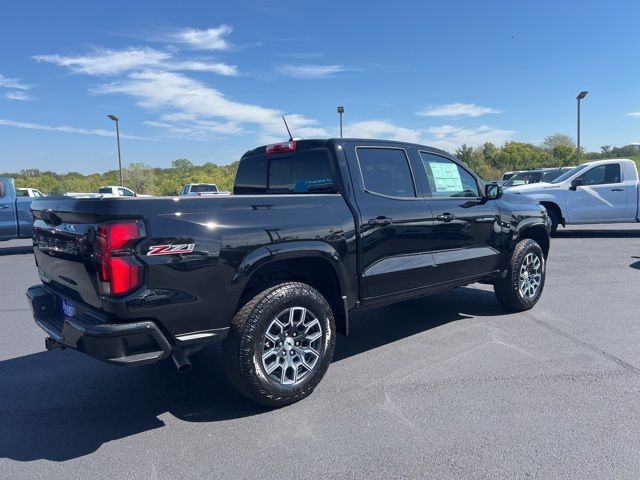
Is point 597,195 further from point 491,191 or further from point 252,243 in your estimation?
point 252,243

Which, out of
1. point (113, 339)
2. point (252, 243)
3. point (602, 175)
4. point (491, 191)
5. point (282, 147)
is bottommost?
point (113, 339)

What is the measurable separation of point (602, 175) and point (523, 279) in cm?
922

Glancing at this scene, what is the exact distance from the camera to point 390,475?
9.18ft

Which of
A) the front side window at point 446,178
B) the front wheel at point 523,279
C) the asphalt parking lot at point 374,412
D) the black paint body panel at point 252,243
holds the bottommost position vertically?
the asphalt parking lot at point 374,412

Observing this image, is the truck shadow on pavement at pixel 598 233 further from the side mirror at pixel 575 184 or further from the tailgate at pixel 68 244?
the tailgate at pixel 68 244

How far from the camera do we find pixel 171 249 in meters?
3.09

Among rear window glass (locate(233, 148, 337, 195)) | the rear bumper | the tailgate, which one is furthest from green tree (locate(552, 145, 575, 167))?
the rear bumper

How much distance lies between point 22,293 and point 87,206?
5979 mm

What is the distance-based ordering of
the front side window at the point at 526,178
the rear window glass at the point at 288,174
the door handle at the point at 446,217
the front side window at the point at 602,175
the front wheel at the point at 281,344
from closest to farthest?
1. the front wheel at the point at 281,344
2. the rear window glass at the point at 288,174
3. the door handle at the point at 446,217
4. the front side window at the point at 602,175
5. the front side window at the point at 526,178

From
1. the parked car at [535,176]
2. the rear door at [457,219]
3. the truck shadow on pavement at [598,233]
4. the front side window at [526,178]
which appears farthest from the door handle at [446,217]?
the front side window at [526,178]

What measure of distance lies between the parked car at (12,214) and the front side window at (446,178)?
37.3 feet

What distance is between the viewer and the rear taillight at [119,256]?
2.96m

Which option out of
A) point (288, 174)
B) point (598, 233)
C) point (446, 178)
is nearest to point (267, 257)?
point (288, 174)

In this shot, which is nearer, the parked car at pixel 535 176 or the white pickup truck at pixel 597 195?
→ the white pickup truck at pixel 597 195
